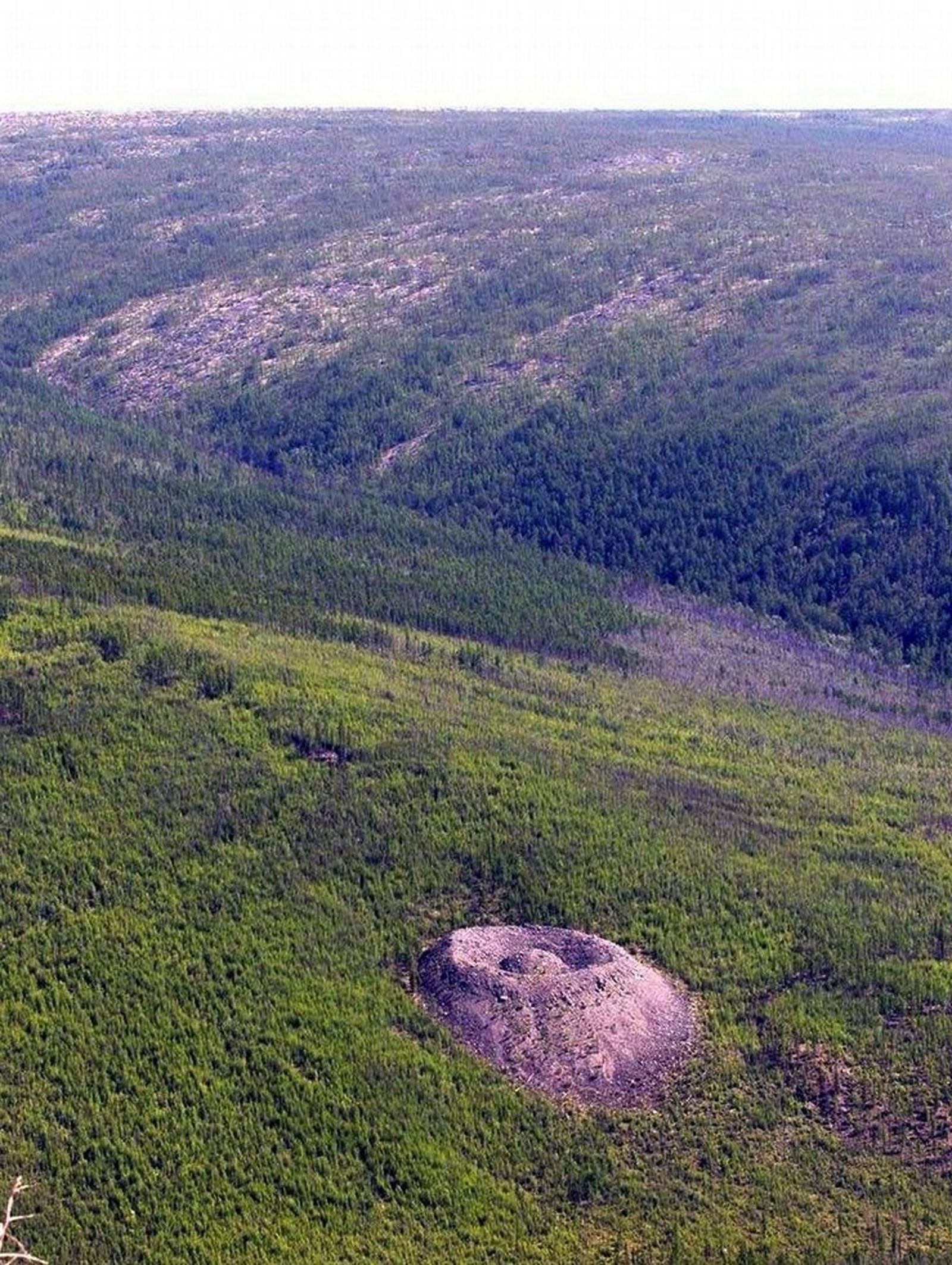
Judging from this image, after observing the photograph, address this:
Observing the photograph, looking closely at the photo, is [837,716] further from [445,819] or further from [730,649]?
[445,819]

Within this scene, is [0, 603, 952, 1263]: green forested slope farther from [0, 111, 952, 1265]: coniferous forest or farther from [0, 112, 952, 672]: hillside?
[0, 112, 952, 672]: hillside

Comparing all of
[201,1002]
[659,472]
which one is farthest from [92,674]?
[659,472]

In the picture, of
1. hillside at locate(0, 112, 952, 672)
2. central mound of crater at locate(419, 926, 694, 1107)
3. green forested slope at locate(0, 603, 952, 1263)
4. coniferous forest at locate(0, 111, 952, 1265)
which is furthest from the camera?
hillside at locate(0, 112, 952, 672)

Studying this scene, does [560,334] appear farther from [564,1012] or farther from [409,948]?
[564,1012]

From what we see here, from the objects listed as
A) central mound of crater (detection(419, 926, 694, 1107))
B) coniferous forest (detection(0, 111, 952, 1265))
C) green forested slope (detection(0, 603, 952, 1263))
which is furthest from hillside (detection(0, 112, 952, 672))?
central mound of crater (detection(419, 926, 694, 1107))

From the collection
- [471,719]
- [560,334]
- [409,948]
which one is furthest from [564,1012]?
[560,334]
